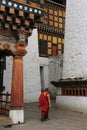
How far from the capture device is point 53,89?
24781 mm

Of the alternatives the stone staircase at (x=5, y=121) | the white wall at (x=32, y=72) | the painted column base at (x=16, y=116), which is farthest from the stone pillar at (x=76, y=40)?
the stone staircase at (x=5, y=121)

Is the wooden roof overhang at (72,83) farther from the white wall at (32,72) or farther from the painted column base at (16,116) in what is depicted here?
the white wall at (32,72)

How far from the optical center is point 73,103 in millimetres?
15688

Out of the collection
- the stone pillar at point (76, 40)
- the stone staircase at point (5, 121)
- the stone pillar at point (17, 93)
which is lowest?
the stone staircase at point (5, 121)

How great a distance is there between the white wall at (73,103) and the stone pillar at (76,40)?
1.28 m

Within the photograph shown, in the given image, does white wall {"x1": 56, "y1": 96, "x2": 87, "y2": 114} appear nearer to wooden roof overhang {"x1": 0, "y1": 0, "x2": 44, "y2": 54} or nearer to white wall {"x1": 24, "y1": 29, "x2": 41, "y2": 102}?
wooden roof overhang {"x1": 0, "y1": 0, "x2": 44, "y2": 54}

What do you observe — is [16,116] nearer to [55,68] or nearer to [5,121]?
[5,121]

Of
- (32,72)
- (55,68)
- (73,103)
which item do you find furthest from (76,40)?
(55,68)

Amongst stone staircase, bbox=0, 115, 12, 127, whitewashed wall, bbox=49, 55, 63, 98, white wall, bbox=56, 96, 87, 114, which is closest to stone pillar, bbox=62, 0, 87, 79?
white wall, bbox=56, 96, 87, 114

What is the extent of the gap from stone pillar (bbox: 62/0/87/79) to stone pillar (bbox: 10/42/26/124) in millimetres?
5371

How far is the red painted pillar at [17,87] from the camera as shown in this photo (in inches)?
446

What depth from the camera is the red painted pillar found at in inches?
446

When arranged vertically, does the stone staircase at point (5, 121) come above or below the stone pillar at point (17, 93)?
below

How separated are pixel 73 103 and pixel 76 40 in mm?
3558
